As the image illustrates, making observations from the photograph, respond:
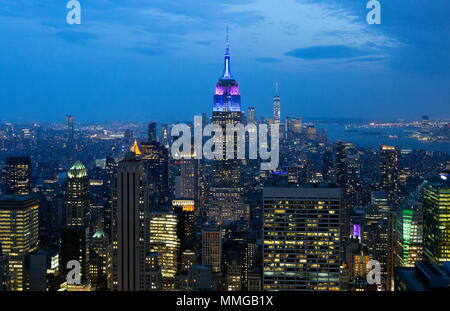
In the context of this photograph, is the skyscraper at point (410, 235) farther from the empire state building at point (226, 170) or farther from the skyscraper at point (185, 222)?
the empire state building at point (226, 170)

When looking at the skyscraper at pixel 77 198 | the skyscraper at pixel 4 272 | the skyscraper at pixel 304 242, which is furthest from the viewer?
the skyscraper at pixel 77 198

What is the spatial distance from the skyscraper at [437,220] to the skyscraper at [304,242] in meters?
2.39

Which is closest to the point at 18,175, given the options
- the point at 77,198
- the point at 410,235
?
the point at 77,198

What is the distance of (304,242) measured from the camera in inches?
388

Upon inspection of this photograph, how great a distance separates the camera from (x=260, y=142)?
14.0 m

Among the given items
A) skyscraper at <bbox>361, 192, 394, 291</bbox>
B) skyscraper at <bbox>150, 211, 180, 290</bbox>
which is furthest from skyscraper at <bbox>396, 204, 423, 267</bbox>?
skyscraper at <bbox>150, 211, 180, 290</bbox>

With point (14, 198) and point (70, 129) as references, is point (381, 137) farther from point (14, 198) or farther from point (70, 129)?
point (14, 198)

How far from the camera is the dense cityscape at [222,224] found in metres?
9.76

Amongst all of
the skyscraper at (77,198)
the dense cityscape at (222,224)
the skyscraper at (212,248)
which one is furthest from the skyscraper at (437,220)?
the skyscraper at (77,198)

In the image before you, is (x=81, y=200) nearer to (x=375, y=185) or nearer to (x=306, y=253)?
(x=306, y=253)

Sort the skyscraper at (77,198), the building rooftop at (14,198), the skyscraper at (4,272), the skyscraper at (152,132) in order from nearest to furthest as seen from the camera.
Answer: the skyscraper at (4,272), the skyscraper at (152,132), the building rooftop at (14,198), the skyscraper at (77,198)

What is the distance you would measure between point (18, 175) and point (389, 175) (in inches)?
389

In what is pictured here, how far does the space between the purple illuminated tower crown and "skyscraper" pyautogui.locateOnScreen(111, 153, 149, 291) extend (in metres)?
6.39

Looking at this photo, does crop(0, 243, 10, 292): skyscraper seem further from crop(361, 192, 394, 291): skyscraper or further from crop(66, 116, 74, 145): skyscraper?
crop(361, 192, 394, 291): skyscraper
